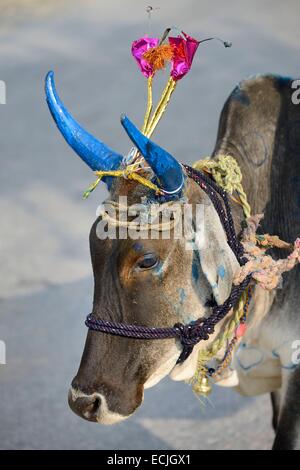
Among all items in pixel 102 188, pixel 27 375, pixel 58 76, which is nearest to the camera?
pixel 27 375

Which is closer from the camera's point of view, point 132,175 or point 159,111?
point 132,175

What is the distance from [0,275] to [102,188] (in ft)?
4.87

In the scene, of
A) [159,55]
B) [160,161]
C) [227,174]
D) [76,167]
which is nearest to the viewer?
[160,161]

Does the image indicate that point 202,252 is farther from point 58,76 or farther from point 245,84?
point 58,76

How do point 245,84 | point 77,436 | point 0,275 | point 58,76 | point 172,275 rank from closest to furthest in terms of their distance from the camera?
1. point 172,275
2. point 245,84
3. point 77,436
4. point 0,275
5. point 58,76

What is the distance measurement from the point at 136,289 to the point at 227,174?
753 mm

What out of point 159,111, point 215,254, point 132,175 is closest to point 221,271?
point 215,254

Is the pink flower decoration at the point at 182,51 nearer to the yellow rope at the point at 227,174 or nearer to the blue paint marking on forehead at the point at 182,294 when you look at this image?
the yellow rope at the point at 227,174

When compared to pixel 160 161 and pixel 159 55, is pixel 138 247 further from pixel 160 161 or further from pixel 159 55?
pixel 159 55

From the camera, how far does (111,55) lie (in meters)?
10.2

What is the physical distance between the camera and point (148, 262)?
3.04 m

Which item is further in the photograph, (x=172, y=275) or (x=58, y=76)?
(x=58, y=76)

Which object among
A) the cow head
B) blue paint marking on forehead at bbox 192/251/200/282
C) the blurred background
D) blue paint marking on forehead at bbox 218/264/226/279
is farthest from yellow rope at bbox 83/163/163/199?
the blurred background

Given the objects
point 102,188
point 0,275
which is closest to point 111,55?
point 102,188
